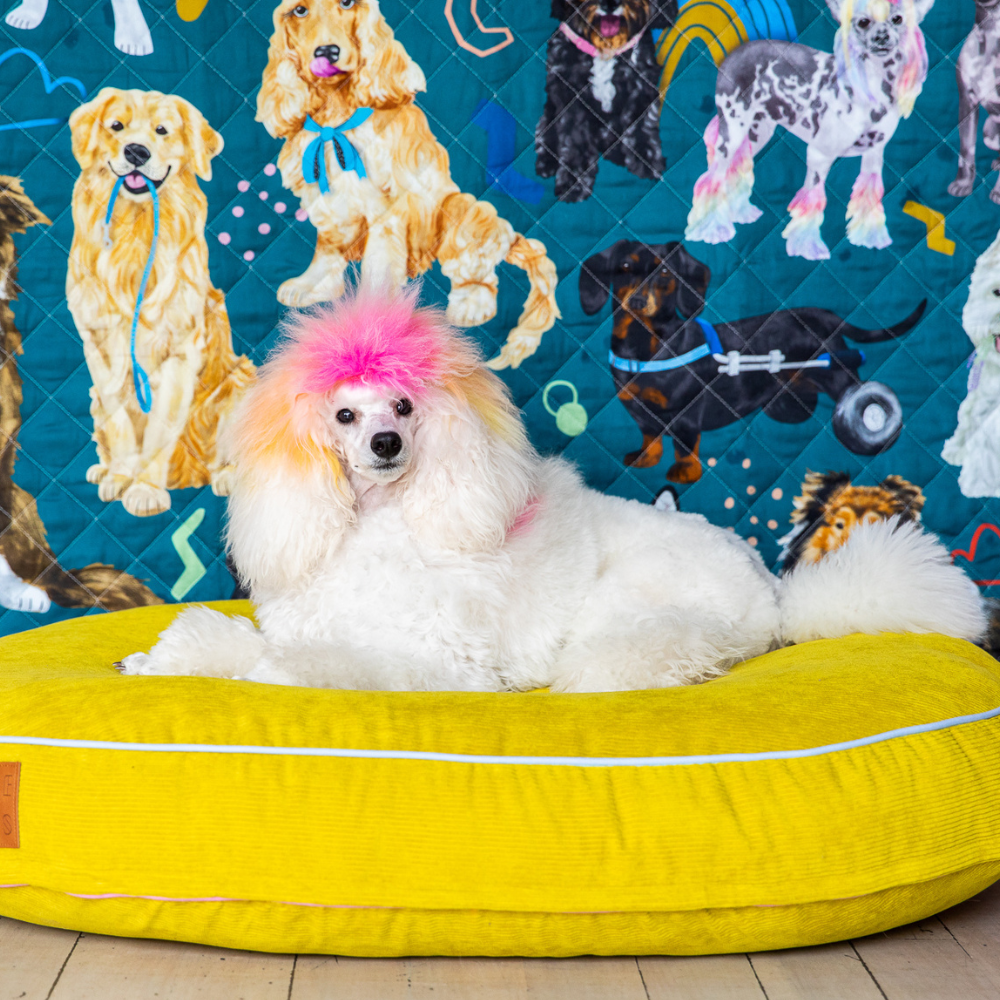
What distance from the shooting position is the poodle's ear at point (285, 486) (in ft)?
4.56

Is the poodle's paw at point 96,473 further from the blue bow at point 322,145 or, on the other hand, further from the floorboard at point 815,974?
the floorboard at point 815,974

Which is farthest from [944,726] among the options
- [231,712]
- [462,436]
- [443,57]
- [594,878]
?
[443,57]

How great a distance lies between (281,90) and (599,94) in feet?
1.98

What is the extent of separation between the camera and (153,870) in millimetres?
Answer: 1005

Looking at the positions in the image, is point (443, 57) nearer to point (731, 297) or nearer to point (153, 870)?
point (731, 297)

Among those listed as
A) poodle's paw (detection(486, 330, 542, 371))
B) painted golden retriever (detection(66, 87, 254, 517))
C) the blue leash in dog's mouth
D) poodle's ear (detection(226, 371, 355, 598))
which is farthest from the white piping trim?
poodle's paw (detection(486, 330, 542, 371))

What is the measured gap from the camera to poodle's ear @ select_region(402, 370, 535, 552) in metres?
1.41

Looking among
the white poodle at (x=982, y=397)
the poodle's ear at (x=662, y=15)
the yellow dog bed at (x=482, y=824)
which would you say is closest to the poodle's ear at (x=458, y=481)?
the yellow dog bed at (x=482, y=824)

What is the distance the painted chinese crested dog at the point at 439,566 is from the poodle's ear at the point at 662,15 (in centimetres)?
82

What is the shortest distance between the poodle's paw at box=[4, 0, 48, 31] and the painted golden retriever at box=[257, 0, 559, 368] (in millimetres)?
416

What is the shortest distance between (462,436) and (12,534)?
3.28 ft

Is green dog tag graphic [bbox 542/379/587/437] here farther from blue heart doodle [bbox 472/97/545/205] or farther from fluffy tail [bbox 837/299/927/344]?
fluffy tail [bbox 837/299/927/344]

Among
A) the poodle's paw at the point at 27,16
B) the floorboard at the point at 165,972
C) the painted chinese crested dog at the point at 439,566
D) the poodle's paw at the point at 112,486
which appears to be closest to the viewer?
the floorboard at the point at 165,972

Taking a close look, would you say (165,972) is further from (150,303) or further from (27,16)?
(27,16)
